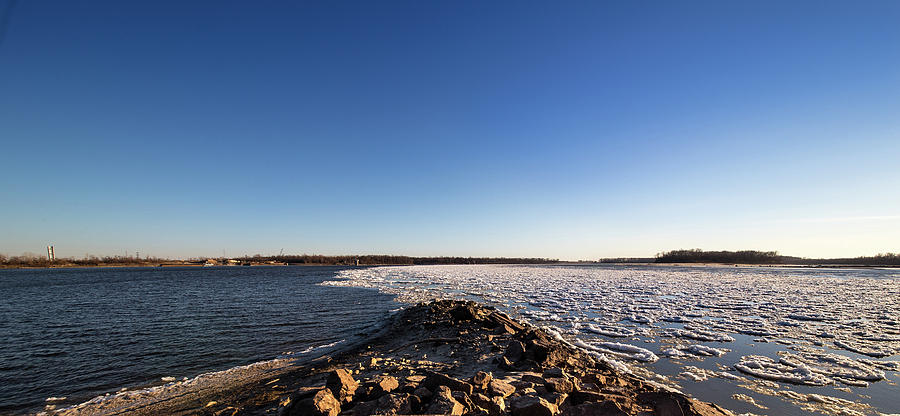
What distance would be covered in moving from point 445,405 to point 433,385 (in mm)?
800

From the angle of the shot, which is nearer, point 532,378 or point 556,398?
point 556,398

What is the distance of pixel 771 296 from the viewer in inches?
704

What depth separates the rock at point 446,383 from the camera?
14.0 ft

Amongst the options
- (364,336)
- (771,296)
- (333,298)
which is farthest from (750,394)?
(333,298)

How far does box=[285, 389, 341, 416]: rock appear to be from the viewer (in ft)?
12.6

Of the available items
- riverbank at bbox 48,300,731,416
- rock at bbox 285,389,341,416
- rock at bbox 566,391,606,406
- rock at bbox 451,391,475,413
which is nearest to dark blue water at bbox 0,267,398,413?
riverbank at bbox 48,300,731,416

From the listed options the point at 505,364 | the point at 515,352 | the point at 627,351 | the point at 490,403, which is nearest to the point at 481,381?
the point at 490,403

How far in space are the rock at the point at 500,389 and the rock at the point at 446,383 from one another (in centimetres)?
33

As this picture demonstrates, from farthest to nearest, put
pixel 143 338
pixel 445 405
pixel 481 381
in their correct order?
pixel 143 338, pixel 481 381, pixel 445 405

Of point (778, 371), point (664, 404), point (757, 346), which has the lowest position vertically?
point (757, 346)

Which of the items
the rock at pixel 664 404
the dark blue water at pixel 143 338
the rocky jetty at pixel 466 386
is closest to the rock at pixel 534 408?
the rocky jetty at pixel 466 386

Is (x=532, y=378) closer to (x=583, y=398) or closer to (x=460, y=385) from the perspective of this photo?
(x=583, y=398)

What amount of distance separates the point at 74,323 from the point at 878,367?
81.9 ft

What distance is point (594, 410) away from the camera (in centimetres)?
383
